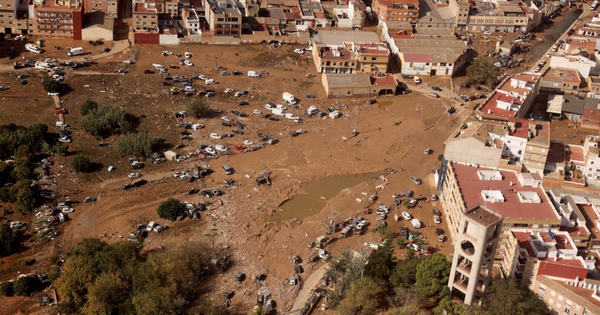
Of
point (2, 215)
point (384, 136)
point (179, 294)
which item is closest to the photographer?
point (179, 294)

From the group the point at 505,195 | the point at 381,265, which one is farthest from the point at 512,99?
the point at 381,265

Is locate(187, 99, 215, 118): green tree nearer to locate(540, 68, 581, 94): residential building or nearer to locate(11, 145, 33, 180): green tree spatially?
locate(11, 145, 33, 180): green tree

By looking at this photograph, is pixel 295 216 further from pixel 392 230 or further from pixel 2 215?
pixel 2 215

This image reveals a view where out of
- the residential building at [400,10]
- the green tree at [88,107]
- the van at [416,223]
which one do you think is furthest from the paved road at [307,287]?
the residential building at [400,10]

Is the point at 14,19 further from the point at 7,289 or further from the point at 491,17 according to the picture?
the point at 491,17

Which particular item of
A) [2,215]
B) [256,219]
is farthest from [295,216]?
[2,215]

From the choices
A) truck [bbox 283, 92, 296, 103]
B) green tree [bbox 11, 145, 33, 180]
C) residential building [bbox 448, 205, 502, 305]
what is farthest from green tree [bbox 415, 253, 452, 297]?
green tree [bbox 11, 145, 33, 180]

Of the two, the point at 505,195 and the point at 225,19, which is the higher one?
the point at 225,19

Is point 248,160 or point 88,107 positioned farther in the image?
point 88,107
